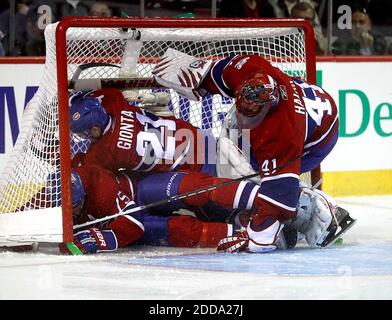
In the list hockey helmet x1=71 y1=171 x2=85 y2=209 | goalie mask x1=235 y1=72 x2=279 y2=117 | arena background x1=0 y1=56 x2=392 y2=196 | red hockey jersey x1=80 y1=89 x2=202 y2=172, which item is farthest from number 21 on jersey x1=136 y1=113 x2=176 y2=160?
arena background x1=0 y1=56 x2=392 y2=196

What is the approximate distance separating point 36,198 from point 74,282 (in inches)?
25.1

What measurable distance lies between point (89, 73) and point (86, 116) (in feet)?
1.51

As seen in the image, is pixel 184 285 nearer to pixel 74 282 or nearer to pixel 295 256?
pixel 74 282

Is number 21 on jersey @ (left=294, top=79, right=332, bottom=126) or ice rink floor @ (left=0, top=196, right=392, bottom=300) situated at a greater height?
number 21 on jersey @ (left=294, top=79, right=332, bottom=126)

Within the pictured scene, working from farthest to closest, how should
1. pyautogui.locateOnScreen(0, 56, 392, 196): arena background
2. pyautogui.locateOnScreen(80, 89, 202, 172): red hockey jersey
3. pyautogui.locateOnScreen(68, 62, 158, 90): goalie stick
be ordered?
1. pyautogui.locateOnScreen(0, 56, 392, 196): arena background
2. pyautogui.locateOnScreen(68, 62, 158, 90): goalie stick
3. pyautogui.locateOnScreen(80, 89, 202, 172): red hockey jersey

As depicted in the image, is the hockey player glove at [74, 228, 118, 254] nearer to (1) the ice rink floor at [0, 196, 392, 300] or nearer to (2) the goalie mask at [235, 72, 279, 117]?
(1) the ice rink floor at [0, 196, 392, 300]

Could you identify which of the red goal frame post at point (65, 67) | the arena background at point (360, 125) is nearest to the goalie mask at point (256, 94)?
the red goal frame post at point (65, 67)

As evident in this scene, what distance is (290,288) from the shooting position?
4.43 m

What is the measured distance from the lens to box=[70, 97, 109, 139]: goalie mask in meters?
5.11

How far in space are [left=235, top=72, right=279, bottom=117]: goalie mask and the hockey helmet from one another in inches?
28.6

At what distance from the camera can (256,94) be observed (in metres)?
4.98

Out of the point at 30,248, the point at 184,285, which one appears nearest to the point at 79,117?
the point at 30,248

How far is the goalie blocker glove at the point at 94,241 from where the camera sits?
16.7 feet

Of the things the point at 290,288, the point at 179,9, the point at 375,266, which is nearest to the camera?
the point at 290,288
